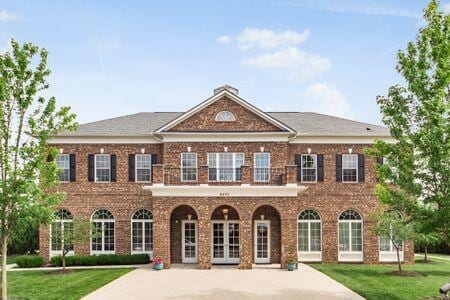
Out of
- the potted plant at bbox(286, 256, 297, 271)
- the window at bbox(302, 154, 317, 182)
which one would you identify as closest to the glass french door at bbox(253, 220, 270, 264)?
the potted plant at bbox(286, 256, 297, 271)

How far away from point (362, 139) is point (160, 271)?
44.0ft

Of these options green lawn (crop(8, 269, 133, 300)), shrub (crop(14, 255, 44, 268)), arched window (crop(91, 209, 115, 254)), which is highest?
arched window (crop(91, 209, 115, 254))

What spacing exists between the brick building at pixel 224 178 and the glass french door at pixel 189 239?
6 cm

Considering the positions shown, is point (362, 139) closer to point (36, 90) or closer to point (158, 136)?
point (158, 136)

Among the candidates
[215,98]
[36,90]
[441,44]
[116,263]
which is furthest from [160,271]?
[441,44]

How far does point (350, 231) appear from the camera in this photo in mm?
26312

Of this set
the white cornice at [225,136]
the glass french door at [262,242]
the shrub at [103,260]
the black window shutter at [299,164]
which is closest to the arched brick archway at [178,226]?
the shrub at [103,260]

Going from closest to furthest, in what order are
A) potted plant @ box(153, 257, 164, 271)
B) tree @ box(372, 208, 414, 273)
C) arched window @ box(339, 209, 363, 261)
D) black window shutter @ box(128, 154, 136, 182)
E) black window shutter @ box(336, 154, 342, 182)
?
1. tree @ box(372, 208, 414, 273)
2. potted plant @ box(153, 257, 164, 271)
3. arched window @ box(339, 209, 363, 261)
4. black window shutter @ box(336, 154, 342, 182)
5. black window shutter @ box(128, 154, 136, 182)

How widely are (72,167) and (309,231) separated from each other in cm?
1411

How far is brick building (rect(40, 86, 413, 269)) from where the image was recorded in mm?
25172

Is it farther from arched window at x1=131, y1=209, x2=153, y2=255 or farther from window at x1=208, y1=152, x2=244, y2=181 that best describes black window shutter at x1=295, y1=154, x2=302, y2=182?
arched window at x1=131, y1=209, x2=153, y2=255

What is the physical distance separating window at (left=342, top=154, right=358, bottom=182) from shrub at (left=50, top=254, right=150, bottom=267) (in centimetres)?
1219

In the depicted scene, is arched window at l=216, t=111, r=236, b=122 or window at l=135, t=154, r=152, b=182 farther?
window at l=135, t=154, r=152, b=182

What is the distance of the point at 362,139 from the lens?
26.3 meters
